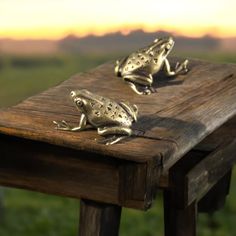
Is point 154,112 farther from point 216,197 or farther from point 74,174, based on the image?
point 216,197

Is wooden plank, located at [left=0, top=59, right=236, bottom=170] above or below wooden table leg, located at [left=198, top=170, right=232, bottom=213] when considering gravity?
above

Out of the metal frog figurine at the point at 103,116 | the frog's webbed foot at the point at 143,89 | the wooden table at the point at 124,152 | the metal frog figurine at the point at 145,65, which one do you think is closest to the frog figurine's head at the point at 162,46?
the metal frog figurine at the point at 145,65

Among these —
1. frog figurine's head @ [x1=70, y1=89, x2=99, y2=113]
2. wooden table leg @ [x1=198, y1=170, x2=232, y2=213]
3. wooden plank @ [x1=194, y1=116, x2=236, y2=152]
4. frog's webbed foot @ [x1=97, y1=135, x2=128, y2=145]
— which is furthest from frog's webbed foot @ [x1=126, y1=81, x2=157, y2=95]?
wooden table leg @ [x1=198, y1=170, x2=232, y2=213]

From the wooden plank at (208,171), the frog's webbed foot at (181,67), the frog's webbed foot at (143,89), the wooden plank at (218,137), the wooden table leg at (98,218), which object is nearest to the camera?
the wooden table leg at (98,218)

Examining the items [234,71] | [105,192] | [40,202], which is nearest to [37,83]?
[40,202]

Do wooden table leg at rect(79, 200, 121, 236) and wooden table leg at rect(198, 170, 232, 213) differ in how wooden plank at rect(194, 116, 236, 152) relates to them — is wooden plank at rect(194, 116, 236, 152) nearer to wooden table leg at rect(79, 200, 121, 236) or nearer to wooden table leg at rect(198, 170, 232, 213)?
wooden table leg at rect(198, 170, 232, 213)

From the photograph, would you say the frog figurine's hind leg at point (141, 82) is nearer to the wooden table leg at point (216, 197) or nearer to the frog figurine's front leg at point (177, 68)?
the frog figurine's front leg at point (177, 68)
